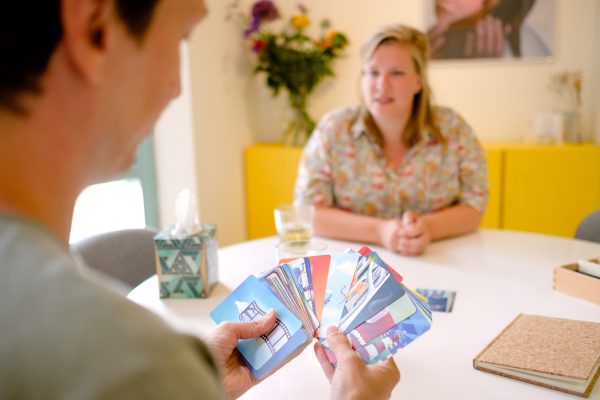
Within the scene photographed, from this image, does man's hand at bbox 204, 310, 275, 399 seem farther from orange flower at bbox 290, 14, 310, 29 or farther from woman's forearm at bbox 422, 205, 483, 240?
orange flower at bbox 290, 14, 310, 29

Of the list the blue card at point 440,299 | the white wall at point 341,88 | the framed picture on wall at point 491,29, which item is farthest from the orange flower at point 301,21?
the blue card at point 440,299

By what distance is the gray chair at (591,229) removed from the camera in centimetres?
194

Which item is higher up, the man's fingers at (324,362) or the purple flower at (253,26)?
the purple flower at (253,26)

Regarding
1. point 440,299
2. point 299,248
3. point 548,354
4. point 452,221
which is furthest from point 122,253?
point 548,354

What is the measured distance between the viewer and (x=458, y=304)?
1.27 metres

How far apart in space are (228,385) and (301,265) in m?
0.24

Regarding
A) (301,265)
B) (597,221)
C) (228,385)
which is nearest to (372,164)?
(597,221)

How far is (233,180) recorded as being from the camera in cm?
354

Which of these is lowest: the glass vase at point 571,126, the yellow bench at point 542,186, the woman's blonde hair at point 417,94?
the yellow bench at point 542,186

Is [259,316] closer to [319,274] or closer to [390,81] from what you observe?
[319,274]

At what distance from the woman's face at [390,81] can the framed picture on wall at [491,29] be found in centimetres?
153

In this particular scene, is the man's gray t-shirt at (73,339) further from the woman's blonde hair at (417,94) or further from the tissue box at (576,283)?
the woman's blonde hair at (417,94)

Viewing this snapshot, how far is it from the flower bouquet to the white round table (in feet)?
6.14

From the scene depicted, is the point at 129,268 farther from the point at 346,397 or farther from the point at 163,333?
the point at 163,333
